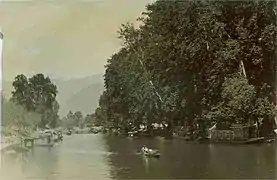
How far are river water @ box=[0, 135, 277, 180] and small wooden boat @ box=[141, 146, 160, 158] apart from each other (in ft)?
0.07

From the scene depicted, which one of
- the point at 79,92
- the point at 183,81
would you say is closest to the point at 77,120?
the point at 79,92

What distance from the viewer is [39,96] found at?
10.7 feet

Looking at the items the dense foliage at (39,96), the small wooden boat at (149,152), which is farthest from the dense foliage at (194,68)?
the dense foliage at (39,96)

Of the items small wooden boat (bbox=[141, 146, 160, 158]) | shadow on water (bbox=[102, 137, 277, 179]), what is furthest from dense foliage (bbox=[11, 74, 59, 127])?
small wooden boat (bbox=[141, 146, 160, 158])

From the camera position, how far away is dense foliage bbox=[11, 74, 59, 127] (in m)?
3.24

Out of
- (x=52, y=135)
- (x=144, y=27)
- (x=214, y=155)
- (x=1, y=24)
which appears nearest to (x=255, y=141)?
(x=214, y=155)

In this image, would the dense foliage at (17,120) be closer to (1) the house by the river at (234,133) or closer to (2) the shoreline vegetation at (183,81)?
(2) the shoreline vegetation at (183,81)

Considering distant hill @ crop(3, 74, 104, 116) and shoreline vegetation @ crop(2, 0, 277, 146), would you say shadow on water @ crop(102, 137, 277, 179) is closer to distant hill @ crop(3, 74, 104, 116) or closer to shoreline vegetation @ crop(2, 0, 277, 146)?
shoreline vegetation @ crop(2, 0, 277, 146)

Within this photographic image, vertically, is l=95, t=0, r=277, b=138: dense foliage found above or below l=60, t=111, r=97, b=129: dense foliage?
above

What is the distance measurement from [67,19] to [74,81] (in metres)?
0.30

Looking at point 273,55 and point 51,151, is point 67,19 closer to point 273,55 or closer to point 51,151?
point 51,151

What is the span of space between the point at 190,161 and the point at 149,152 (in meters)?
0.20

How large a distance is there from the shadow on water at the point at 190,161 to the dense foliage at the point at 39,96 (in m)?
0.30

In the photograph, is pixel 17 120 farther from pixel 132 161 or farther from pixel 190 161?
pixel 190 161
